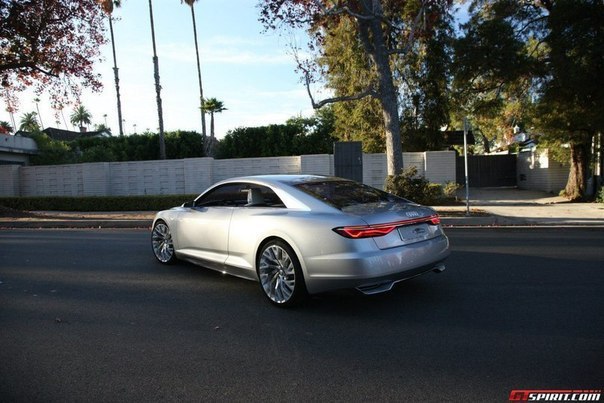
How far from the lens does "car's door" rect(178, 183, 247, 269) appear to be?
5957 mm

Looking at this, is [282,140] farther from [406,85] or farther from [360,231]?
[360,231]

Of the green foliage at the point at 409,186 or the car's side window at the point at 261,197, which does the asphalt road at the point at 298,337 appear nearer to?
the car's side window at the point at 261,197

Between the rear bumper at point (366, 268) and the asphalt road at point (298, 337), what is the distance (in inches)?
11.8

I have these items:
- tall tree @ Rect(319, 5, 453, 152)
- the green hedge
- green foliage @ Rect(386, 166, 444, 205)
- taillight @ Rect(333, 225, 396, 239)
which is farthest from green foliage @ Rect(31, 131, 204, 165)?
taillight @ Rect(333, 225, 396, 239)

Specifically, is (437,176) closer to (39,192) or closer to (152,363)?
(152,363)

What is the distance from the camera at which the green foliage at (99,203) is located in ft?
61.2

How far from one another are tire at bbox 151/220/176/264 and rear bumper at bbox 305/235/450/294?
3194 millimetres

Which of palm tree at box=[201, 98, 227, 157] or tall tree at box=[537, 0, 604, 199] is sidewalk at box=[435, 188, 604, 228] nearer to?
tall tree at box=[537, 0, 604, 199]

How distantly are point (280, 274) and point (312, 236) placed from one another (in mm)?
665

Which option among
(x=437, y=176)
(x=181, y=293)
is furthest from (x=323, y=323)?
(x=437, y=176)

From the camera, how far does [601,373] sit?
11.0 ft

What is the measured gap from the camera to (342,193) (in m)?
5.61

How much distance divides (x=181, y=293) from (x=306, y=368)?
107 inches

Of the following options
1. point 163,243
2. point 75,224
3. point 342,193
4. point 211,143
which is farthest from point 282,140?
point 342,193
